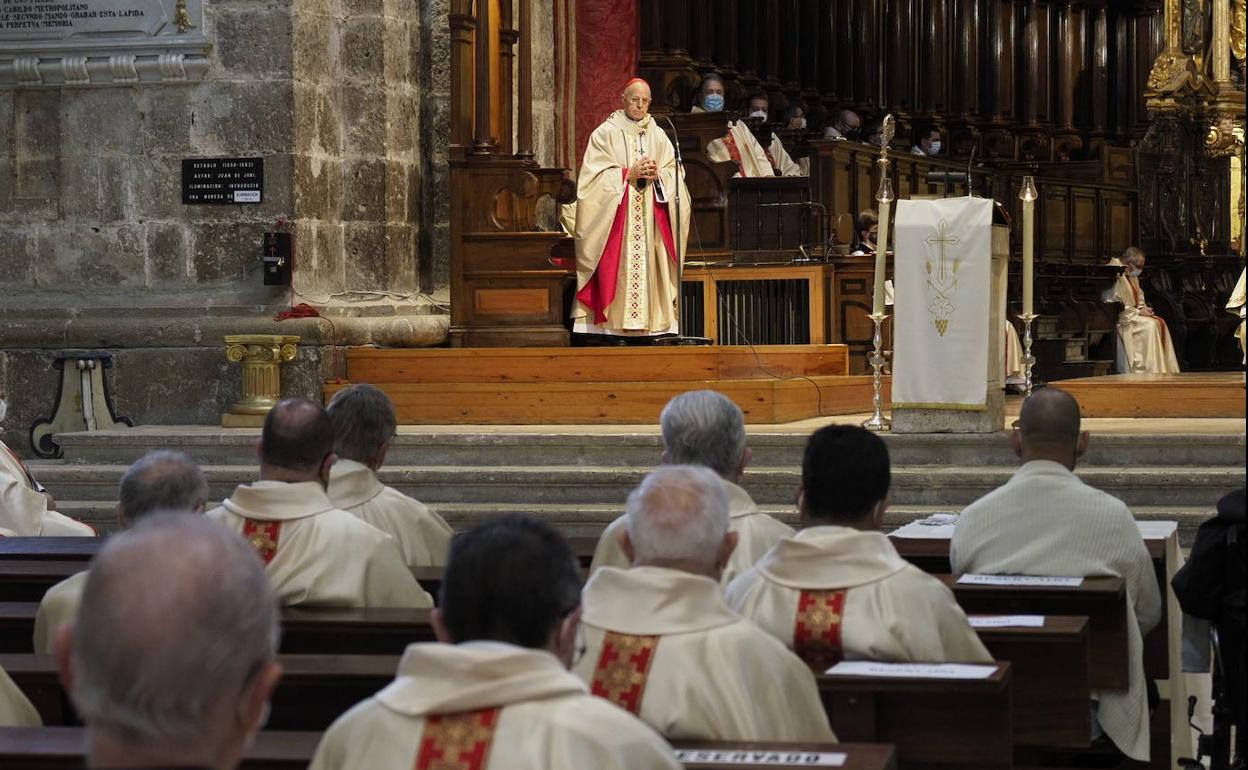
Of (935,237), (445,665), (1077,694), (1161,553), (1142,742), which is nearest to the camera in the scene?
(445,665)

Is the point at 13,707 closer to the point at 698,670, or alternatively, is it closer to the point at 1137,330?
the point at 698,670

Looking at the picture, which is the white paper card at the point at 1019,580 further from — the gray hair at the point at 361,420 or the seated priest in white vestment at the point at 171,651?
the seated priest in white vestment at the point at 171,651

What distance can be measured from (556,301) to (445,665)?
9442 mm

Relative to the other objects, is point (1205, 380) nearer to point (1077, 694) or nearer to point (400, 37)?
point (400, 37)

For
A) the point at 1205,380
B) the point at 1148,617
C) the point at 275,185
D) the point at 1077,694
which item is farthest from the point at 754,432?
the point at 1077,694

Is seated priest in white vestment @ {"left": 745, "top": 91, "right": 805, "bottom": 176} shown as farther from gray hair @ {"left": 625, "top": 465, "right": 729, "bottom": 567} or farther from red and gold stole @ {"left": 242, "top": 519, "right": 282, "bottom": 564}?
gray hair @ {"left": 625, "top": 465, "right": 729, "bottom": 567}

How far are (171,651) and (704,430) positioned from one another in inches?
124

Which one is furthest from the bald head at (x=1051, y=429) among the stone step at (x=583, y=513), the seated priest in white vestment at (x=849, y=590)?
the stone step at (x=583, y=513)

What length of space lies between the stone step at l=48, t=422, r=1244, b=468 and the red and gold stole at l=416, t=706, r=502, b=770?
21.2 feet

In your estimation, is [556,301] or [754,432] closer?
[754,432]

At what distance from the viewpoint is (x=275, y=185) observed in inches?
446

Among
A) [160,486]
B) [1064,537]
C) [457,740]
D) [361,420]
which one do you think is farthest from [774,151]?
[457,740]

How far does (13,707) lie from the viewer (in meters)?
3.62

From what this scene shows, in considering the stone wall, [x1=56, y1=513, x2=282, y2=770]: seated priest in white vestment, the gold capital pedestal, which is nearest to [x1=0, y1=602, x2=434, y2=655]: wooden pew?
[x1=56, y1=513, x2=282, y2=770]: seated priest in white vestment
